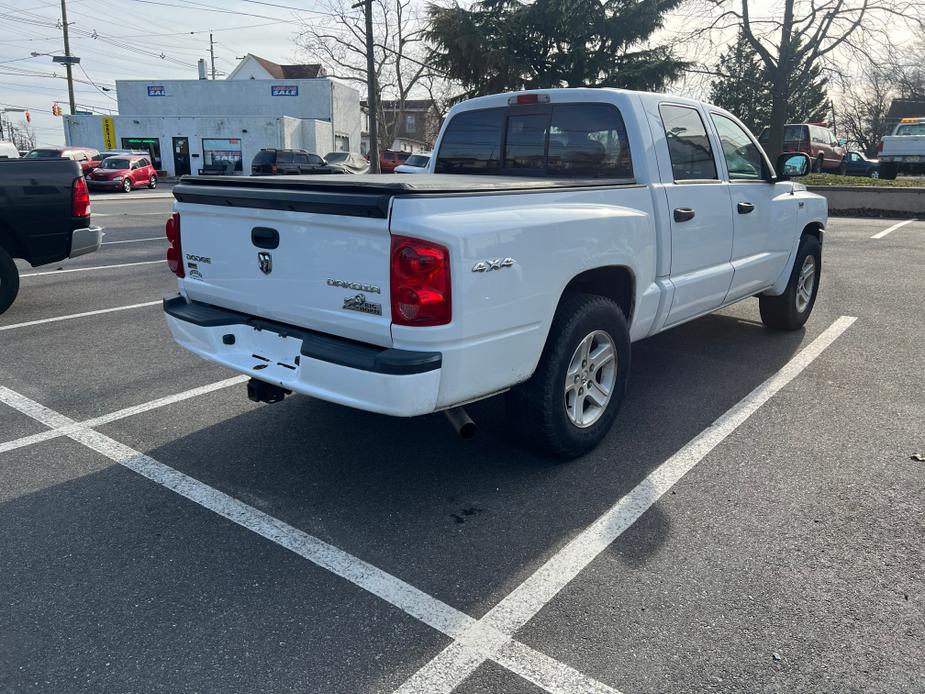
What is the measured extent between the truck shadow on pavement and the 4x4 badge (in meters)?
1.08

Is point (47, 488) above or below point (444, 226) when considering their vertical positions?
below

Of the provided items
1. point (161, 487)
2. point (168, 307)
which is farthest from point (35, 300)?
point (161, 487)

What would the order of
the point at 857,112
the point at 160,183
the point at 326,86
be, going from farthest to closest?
1. the point at 857,112
2. the point at 326,86
3. the point at 160,183

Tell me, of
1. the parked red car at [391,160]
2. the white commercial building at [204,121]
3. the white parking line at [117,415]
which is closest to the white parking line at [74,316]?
the white parking line at [117,415]

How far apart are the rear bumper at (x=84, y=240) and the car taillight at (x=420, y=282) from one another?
5.90m

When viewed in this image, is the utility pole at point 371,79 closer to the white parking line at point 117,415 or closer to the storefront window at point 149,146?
the storefront window at point 149,146

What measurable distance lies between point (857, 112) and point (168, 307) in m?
78.3

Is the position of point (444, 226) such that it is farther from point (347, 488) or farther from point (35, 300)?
point (35, 300)

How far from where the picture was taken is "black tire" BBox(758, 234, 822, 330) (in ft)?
21.4

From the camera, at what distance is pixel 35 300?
8180 millimetres

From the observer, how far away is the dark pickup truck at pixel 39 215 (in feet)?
24.1

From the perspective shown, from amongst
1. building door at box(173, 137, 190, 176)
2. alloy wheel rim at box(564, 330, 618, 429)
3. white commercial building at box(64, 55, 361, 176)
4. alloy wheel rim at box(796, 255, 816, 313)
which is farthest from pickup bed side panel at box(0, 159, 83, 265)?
building door at box(173, 137, 190, 176)

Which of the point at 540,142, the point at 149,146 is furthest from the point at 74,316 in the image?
the point at 149,146

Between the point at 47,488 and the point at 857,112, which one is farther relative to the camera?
the point at 857,112
